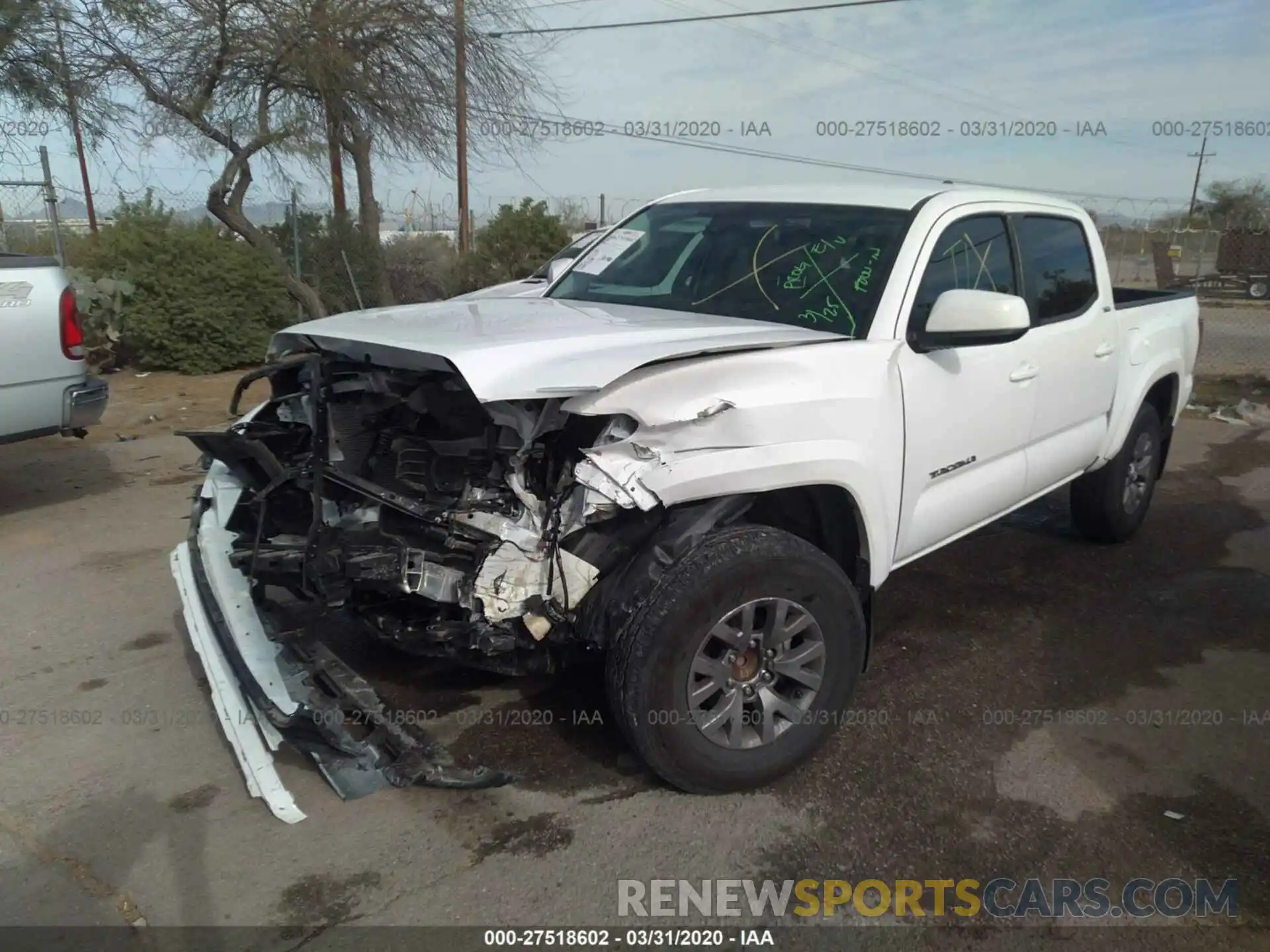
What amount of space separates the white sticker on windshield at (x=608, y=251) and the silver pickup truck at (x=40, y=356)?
10.9 ft

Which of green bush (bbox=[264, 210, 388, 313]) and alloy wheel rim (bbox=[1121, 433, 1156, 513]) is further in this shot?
green bush (bbox=[264, 210, 388, 313])

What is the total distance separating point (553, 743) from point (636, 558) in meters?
0.94

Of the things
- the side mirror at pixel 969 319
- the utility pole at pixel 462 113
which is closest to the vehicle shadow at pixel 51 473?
the side mirror at pixel 969 319

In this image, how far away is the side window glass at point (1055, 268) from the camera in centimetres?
436

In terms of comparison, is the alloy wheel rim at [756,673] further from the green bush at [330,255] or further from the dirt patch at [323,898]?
the green bush at [330,255]

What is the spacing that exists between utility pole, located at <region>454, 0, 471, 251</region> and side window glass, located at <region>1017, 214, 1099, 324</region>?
34.6 ft

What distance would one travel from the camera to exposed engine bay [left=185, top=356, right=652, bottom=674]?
2.89m

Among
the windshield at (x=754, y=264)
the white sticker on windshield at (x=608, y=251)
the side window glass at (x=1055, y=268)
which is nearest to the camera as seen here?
the windshield at (x=754, y=264)

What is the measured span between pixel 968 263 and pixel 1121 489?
→ 2.23m

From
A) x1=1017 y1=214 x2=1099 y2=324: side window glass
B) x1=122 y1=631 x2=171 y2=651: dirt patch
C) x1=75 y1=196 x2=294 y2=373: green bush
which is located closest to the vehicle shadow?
x1=122 y1=631 x2=171 y2=651: dirt patch

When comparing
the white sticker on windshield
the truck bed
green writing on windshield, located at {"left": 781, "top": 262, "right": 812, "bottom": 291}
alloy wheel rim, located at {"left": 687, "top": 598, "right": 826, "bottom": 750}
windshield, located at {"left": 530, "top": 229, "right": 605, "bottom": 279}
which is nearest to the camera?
alloy wheel rim, located at {"left": 687, "top": 598, "right": 826, "bottom": 750}

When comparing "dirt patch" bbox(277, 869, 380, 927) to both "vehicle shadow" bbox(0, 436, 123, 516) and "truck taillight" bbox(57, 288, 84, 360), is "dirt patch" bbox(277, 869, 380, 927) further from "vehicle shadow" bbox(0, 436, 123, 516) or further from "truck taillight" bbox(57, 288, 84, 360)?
"vehicle shadow" bbox(0, 436, 123, 516)

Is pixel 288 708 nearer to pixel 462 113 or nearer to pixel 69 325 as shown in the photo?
pixel 69 325

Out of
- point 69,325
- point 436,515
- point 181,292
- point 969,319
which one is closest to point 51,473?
point 69,325
